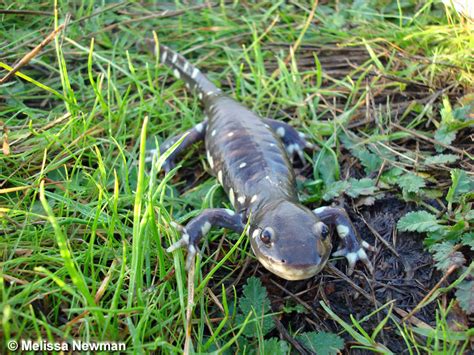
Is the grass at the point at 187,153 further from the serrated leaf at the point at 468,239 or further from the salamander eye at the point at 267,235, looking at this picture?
the salamander eye at the point at 267,235

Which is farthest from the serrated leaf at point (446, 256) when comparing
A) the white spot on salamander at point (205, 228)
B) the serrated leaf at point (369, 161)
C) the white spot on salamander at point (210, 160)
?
the white spot on salamander at point (210, 160)

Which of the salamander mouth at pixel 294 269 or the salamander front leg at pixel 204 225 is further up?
the salamander mouth at pixel 294 269

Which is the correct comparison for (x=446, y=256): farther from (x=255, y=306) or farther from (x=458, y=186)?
(x=255, y=306)

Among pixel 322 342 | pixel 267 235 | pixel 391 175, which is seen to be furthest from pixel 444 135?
pixel 322 342

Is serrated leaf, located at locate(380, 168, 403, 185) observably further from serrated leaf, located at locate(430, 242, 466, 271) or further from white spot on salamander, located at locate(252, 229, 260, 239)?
white spot on salamander, located at locate(252, 229, 260, 239)

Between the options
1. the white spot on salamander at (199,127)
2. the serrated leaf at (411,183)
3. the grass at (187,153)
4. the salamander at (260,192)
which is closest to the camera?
the grass at (187,153)

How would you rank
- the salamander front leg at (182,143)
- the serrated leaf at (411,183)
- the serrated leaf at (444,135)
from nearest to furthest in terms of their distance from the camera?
the serrated leaf at (411,183) → the serrated leaf at (444,135) → the salamander front leg at (182,143)
